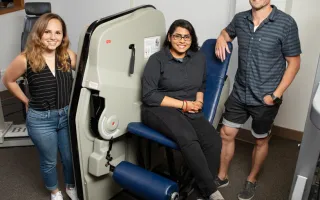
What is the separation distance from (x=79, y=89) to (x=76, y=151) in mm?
388

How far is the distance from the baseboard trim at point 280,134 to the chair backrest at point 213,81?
109 cm

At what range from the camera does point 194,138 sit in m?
1.90

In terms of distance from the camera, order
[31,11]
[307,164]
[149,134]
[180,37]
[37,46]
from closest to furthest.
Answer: [307,164] → [37,46] → [149,134] → [180,37] → [31,11]

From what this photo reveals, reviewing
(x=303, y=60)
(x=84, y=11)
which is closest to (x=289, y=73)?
(x=303, y=60)

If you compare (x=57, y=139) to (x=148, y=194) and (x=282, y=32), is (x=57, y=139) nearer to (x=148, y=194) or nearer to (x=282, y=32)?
(x=148, y=194)

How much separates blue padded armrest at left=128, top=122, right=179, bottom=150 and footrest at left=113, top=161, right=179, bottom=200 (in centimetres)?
20

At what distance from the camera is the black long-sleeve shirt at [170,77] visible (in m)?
2.02

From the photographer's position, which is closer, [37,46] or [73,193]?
[37,46]

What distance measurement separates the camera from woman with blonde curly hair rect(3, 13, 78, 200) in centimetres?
183

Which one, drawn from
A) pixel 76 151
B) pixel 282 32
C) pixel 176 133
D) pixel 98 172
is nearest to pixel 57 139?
pixel 76 151

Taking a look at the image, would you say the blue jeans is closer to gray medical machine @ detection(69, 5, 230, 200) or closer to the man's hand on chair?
gray medical machine @ detection(69, 5, 230, 200)

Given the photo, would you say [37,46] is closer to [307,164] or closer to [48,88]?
[48,88]

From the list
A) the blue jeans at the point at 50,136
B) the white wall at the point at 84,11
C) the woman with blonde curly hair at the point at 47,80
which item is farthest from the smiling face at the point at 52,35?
the white wall at the point at 84,11

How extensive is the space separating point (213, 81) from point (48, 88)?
1091 millimetres
